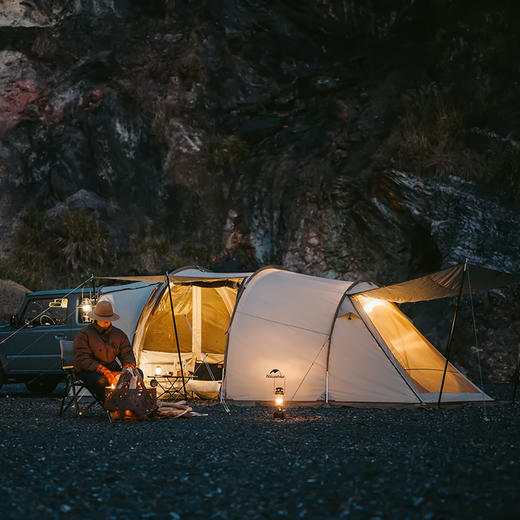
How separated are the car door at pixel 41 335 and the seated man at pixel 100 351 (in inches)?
121

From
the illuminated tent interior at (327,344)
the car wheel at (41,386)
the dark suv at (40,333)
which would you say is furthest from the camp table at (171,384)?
the car wheel at (41,386)

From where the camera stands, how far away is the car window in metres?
12.2

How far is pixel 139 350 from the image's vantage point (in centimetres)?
1162

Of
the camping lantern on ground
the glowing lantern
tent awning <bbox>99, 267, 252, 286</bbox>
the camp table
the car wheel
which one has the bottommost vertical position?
the car wheel

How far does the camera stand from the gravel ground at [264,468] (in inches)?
157

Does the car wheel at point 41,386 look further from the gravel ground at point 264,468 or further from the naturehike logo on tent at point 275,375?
the naturehike logo on tent at point 275,375

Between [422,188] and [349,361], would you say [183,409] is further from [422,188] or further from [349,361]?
[422,188]

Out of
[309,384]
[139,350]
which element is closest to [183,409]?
[309,384]

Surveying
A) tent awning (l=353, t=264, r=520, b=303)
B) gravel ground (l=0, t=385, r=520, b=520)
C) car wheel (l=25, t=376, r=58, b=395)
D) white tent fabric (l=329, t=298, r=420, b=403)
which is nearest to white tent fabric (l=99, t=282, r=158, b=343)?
car wheel (l=25, t=376, r=58, b=395)

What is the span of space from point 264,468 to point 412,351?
5.95 metres

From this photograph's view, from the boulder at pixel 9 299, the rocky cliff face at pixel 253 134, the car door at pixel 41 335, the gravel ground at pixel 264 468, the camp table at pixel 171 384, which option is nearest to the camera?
the gravel ground at pixel 264 468

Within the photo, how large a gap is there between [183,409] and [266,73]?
17.0 metres

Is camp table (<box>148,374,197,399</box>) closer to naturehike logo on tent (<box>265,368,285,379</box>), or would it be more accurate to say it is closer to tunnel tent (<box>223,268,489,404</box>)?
tunnel tent (<box>223,268,489,404</box>)

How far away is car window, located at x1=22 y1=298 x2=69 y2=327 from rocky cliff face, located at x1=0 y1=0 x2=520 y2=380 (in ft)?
23.6
